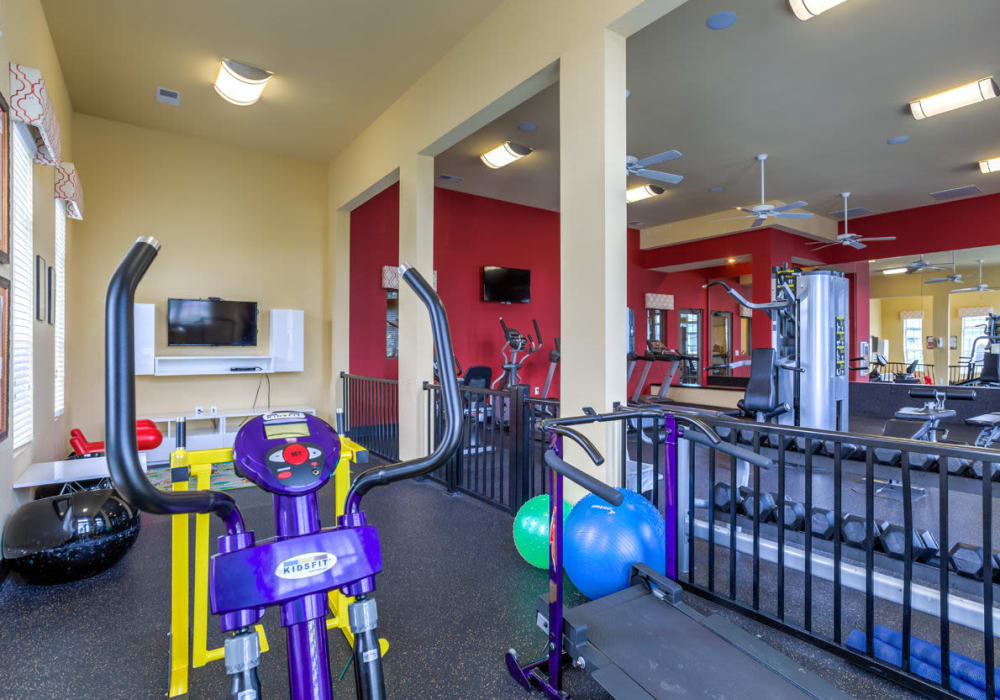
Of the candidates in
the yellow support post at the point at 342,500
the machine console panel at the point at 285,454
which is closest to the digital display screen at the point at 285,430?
the machine console panel at the point at 285,454

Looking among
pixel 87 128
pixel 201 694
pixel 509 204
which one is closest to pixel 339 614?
pixel 201 694

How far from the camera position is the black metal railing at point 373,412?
521 cm

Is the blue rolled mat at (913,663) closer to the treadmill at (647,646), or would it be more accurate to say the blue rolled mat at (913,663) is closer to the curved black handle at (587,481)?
the treadmill at (647,646)

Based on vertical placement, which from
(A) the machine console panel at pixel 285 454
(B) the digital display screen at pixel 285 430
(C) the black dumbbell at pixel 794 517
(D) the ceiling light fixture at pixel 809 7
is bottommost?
(C) the black dumbbell at pixel 794 517

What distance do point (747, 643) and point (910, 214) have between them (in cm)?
913

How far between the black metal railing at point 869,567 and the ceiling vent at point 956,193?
232 inches

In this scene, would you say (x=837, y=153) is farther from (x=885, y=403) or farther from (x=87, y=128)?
(x=87, y=128)

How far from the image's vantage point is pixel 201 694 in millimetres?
1778

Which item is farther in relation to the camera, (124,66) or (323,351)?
(323,351)

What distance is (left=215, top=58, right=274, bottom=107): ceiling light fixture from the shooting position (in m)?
4.22

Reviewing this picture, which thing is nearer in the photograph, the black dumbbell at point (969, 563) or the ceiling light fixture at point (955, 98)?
the black dumbbell at point (969, 563)

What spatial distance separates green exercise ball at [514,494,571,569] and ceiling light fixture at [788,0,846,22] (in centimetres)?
344

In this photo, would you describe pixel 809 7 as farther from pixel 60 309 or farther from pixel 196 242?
pixel 60 309

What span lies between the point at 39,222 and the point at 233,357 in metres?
2.41
